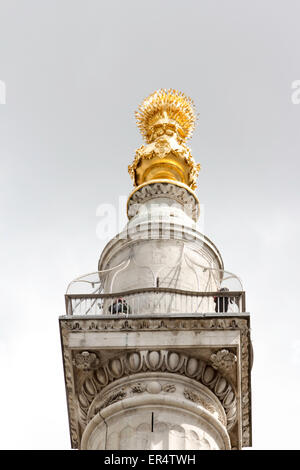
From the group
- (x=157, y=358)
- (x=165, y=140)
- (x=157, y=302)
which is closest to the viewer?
(x=157, y=358)

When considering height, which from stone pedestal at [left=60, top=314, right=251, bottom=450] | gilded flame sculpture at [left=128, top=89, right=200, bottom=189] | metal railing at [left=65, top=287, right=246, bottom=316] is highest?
gilded flame sculpture at [left=128, top=89, right=200, bottom=189]

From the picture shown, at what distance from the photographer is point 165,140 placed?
33.4 meters

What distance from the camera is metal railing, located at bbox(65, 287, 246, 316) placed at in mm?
24797

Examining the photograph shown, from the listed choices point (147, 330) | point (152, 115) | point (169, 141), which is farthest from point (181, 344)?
point (152, 115)

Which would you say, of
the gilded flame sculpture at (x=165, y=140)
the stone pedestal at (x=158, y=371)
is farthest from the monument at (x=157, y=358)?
the gilded flame sculpture at (x=165, y=140)

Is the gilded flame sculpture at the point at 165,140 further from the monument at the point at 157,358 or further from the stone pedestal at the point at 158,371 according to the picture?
the stone pedestal at the point at 158,371

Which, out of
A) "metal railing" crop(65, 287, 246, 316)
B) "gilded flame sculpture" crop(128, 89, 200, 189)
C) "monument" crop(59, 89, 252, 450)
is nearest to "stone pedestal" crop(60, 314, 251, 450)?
"monument" crop(59, 89, 252, 450)

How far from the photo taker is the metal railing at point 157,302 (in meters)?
24.8

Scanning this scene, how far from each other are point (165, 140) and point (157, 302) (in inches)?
390

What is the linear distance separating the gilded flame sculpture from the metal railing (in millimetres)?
7742

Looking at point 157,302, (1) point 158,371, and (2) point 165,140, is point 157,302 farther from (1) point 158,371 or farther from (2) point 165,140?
(2) point 165,140

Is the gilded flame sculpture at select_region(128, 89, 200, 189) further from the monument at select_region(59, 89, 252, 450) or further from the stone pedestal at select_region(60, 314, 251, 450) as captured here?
the stone pedestal at select_region(60, 314, 251, 450)

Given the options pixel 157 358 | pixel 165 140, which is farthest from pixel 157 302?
pixel 165 140

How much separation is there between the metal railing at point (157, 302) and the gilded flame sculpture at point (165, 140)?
774 cm
